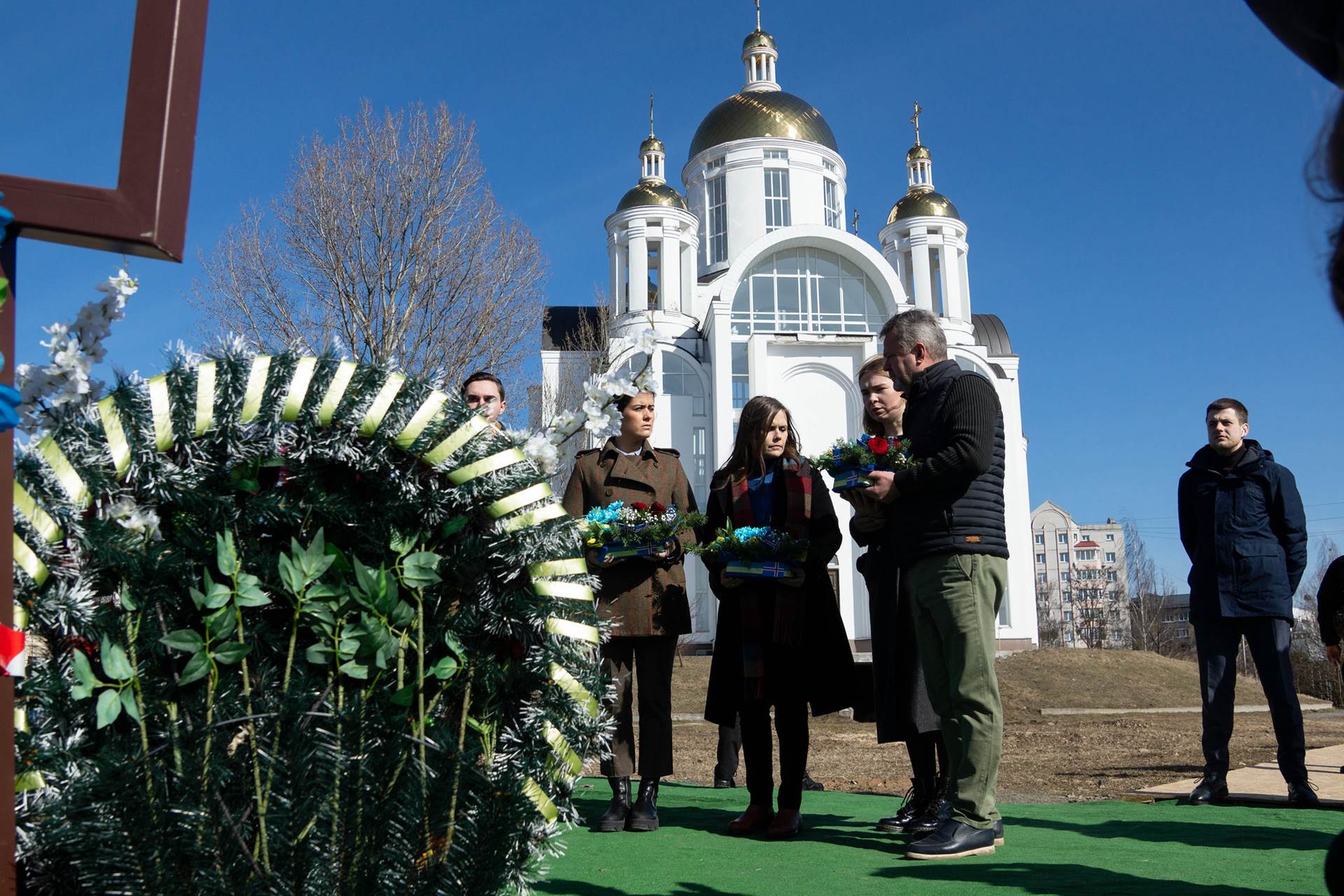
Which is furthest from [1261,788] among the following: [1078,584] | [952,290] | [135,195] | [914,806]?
[1078,584]

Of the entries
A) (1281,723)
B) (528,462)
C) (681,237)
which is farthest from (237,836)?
(681,237)

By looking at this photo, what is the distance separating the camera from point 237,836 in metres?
2.10

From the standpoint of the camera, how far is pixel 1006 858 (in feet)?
13.2

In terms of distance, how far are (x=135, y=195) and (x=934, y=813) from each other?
3.81m

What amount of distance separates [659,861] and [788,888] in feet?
2.35

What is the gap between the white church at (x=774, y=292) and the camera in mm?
30422

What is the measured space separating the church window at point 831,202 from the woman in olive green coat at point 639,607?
Answer: 1312 inches

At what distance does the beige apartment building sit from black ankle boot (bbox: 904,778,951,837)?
29.6 m

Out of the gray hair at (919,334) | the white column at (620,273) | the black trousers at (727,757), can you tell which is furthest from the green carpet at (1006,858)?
the white column at (620,273)

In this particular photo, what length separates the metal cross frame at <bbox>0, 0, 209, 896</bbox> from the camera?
6.32 feet

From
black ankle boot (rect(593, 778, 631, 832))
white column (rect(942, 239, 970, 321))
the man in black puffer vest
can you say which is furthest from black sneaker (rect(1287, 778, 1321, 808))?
white column (rect(942, 239, 970, 321))

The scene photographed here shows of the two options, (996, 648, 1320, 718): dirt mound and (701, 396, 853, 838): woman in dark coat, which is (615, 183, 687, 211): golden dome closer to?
(996, 648, 1320, 718): dirt mound

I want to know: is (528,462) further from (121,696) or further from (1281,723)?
(1281,723)

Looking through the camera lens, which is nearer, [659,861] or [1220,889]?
[1220,889]
